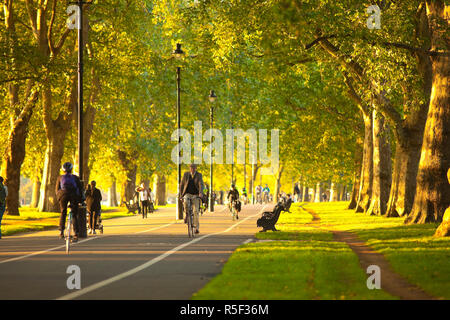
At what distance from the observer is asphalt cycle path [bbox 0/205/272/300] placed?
11539 millimetres

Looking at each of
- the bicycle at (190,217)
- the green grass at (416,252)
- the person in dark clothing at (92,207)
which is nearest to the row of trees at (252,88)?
the green grass at (416,252)

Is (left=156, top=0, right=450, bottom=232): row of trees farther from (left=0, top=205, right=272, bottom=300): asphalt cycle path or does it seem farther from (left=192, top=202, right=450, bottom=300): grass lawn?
(left=0, top=205, right=272, bottom=300): asphalt cycle path

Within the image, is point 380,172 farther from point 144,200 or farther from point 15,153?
point 15,153

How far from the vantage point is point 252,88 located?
6869cm

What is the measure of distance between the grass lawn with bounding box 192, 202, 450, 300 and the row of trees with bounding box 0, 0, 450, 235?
14.7 ft

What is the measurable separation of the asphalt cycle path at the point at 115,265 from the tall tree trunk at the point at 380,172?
1839cm

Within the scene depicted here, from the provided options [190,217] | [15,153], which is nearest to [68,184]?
[190,217]

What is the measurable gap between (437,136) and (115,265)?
14468 millimetres

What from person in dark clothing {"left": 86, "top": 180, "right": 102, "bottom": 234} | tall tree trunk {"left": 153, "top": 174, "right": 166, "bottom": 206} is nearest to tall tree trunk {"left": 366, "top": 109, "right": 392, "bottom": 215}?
person in dark clothing {"left": 86, "top": 180, "right": 102, "bottom": 234}

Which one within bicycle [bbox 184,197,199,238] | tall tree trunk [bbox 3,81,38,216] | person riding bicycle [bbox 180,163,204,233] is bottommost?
bicycle [bbox 184,197,199,238]

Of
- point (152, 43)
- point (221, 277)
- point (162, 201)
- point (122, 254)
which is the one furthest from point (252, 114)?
point (221, 277)

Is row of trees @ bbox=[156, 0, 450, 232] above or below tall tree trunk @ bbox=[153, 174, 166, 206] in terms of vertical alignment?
above

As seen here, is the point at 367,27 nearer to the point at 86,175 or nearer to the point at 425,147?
the point at 425,147
